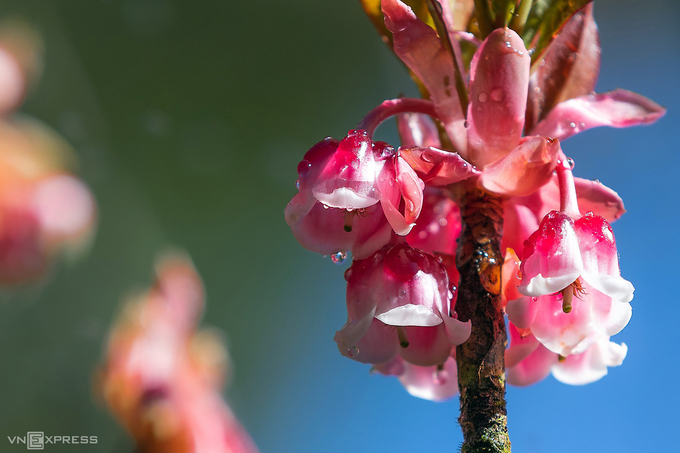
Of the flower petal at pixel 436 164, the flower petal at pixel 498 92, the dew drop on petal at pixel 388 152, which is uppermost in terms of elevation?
the flower petal at pixel 498 92

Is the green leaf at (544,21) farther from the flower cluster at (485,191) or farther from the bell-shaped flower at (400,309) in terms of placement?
the bell-shaped flower at (400,309)

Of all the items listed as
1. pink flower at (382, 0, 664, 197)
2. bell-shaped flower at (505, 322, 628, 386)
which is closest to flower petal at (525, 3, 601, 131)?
pink flower at (382, 0, 664, 197)

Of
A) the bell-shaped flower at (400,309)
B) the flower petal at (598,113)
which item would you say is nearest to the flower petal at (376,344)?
the bell-shaped flower at (400,309)

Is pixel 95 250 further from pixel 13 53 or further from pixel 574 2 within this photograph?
pixel 574 2

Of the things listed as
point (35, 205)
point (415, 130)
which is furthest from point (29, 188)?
point (415, 130)

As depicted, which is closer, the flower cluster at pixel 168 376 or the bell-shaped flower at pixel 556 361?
the bell-shaped flower at pixel 556 361

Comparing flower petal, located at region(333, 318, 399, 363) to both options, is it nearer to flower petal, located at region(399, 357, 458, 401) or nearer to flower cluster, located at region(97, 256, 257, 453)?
flower petal, located at region(399, 357, 458, 401)

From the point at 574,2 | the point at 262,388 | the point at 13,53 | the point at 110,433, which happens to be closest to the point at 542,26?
the point at 574,2

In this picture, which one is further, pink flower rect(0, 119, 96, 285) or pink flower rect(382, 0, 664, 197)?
pink flower rect(0, 119, 96, 285)
